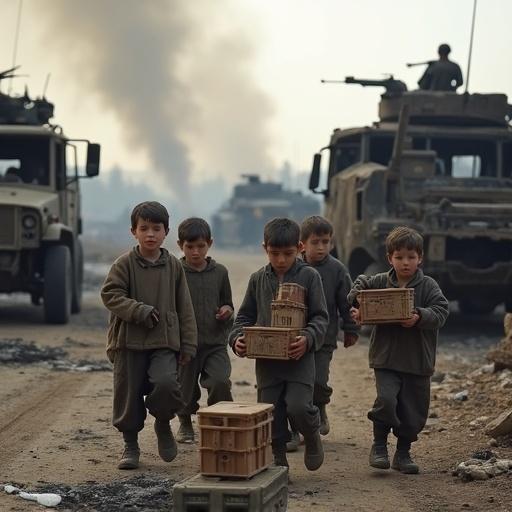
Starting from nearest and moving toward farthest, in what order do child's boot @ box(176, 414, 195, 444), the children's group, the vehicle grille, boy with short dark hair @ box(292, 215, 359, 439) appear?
the children's group < boy with short dark hair @ box(292, 215, 359, 439) < child's boot @ box(176, 414, 195, 444) < the vehicle grille

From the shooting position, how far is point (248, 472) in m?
5.93

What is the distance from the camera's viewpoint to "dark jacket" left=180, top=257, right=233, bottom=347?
780 centimetres

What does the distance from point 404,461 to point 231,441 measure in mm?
1680

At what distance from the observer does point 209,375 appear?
7.76m

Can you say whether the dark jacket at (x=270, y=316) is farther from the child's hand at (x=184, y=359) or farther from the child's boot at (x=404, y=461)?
the child's boot at (x=404, y=461)

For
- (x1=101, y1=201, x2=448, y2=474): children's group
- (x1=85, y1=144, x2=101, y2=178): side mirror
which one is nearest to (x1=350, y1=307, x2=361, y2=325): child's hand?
(x1=101, y1=201, x2=448, y2=474): children's group

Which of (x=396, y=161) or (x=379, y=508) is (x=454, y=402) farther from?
(x=396, y=161)

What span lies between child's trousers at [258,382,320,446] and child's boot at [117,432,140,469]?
0.77 meters

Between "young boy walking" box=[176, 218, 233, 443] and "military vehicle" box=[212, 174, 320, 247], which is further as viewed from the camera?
"military vehicle" box=[212, 174, 320, 247]

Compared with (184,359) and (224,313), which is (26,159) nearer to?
(224,313)

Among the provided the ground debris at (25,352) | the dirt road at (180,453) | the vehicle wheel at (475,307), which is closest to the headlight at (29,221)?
the ground debris at (25,352)

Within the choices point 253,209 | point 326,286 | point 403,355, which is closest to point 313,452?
point 403,355

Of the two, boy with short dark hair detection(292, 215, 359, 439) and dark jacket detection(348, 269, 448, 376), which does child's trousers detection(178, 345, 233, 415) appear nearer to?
boy with short dark hair detection(292, 215, 359, 439)

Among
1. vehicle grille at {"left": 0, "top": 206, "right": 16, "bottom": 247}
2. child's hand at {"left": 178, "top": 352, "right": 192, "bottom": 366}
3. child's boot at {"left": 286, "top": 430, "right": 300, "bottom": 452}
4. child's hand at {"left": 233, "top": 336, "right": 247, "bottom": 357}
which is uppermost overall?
vehicle grille at {"left": 0, "top": 206, "right": 16, "bottom": 247}
